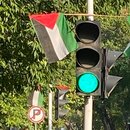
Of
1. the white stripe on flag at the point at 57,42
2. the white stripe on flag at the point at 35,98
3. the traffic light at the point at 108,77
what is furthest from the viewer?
the white stripe on flag at the point at 35,98

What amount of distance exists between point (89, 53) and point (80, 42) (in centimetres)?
20

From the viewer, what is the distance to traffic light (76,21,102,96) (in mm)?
9594

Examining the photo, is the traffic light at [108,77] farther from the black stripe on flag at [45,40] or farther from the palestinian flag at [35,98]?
the palestinian flag at [35,98]

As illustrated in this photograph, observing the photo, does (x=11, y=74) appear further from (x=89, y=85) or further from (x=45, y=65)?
(x=89, y=85)

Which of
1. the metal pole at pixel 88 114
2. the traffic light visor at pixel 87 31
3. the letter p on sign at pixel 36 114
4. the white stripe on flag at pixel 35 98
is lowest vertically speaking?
the metal pole at pixel 88 114

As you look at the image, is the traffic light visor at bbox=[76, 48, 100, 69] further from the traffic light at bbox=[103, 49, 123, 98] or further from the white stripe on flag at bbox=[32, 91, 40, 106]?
the white stripe on flag at bbox=[32, 91, 40, 106]

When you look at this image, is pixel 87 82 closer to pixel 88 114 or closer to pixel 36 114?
pixel 88 114

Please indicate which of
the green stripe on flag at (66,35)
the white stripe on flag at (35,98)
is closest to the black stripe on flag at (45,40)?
the green stripe on flag at (66,35)

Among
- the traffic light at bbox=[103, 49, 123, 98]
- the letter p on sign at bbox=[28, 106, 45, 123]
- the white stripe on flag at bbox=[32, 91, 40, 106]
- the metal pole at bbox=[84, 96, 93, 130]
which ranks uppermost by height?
the letter p on sign at bbox=[28, 106, 45, 123]

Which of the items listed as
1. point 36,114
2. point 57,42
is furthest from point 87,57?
point 36,114

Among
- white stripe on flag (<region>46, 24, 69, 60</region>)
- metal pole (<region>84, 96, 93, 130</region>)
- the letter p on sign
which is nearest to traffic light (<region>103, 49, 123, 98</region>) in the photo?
metal pole (<region>84, 96, 93, 130</region>)

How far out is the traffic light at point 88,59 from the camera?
9.59 m

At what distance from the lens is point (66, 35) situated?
10562 mm

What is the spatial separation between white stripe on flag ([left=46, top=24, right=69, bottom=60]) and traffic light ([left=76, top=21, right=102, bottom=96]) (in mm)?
535
